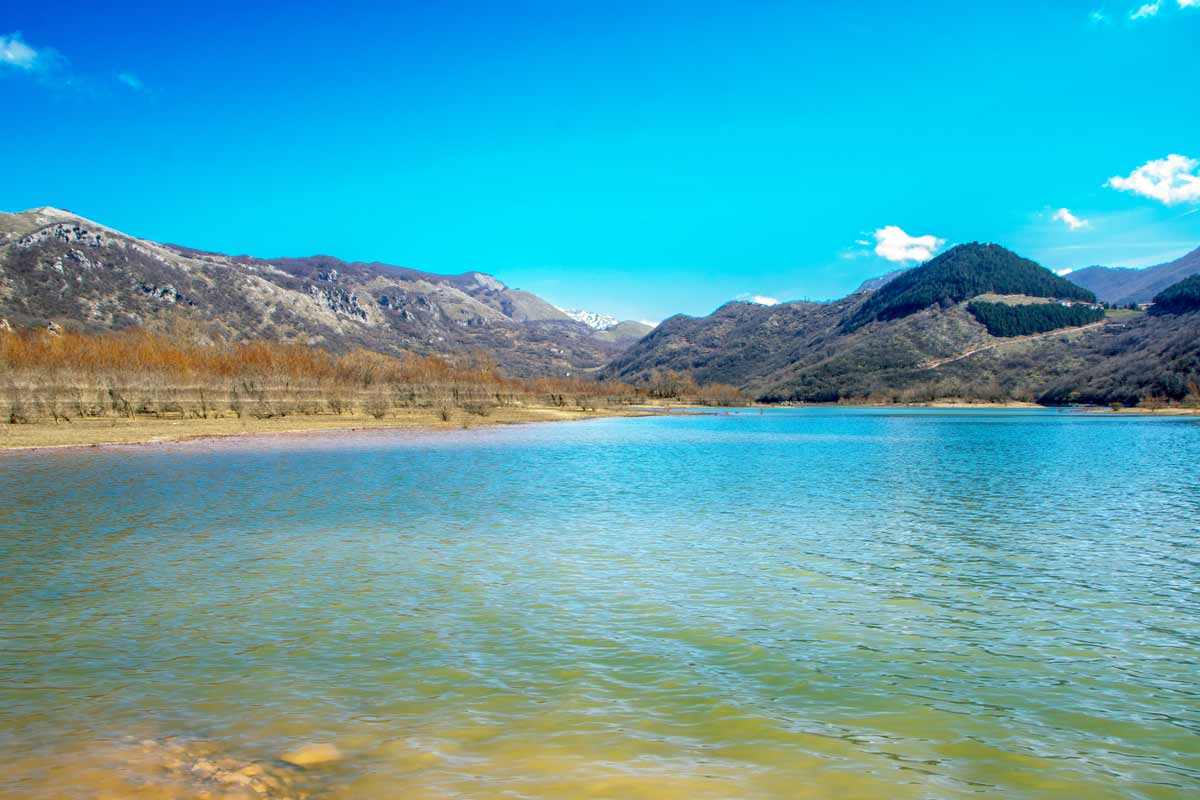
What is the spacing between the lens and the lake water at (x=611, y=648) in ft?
23.7

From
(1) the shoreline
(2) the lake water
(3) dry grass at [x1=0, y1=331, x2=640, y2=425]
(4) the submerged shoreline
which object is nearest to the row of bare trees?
(3) dry grass at [x1=0, y1=331, x2=640, y2=425]

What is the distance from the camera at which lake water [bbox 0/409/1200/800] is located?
23.7 feet

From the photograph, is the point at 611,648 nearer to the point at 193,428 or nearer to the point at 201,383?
the point at 193,428

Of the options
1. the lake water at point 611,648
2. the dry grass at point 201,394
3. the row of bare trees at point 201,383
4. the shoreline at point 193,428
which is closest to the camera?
the lake water at point 611,648

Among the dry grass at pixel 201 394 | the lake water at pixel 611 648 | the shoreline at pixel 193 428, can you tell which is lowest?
the lake water at pixel 611 648

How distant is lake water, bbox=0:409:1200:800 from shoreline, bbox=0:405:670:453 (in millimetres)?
32548

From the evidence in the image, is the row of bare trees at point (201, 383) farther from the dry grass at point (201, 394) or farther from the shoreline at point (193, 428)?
the shoreline at point (193, 428)

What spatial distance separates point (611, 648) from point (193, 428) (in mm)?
68379

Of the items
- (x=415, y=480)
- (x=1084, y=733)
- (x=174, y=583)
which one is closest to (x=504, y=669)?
(x=1084, y=733)

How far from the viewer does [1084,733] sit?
316 inches

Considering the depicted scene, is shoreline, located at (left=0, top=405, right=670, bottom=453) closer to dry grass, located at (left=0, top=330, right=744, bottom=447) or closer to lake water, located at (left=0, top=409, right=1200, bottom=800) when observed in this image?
dry grass, located at (left=0, top=330, right=744, bottom=447)

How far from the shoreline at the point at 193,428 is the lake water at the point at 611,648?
107 ft

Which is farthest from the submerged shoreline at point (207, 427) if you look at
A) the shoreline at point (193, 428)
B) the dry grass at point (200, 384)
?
the dry grass at point (200, 384)

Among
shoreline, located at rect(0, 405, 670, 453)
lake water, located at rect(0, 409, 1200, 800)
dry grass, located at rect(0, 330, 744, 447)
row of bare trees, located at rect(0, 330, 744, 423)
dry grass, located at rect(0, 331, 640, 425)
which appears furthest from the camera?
row of bare trees, located at rect(0, 330, 744, 423)
